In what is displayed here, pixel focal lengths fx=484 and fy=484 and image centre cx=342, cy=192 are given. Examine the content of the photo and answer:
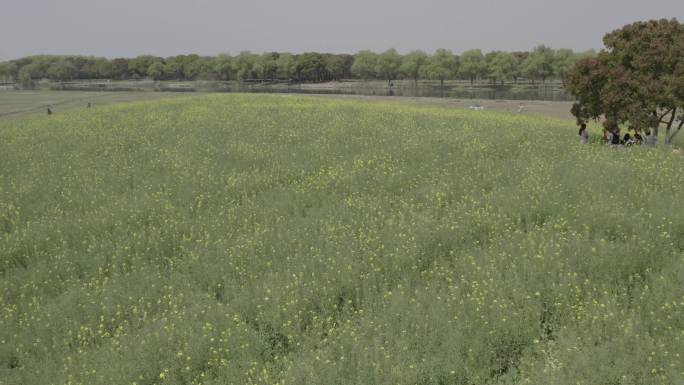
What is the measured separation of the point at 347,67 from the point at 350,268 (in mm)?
192592

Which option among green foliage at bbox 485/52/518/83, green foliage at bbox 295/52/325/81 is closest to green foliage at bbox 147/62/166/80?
green foliage at bbox 295/52/325/81

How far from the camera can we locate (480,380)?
697cm

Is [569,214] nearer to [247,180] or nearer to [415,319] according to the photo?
[415,319]

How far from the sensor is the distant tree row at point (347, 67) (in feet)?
441

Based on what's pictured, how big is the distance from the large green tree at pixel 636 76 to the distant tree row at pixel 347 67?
107488mm

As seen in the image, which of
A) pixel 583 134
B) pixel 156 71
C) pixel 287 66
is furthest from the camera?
pixel 156 71

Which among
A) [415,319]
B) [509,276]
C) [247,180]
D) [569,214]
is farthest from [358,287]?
[247,180]

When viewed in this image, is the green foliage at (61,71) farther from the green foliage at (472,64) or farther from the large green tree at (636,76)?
the large green tree at (636,76)

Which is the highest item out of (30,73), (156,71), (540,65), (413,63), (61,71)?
(61,71)

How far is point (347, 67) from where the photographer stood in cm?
19538

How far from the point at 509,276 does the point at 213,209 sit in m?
9.07

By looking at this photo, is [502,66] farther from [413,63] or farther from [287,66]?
[287,66]

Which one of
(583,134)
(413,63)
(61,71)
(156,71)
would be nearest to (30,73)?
(61,71)

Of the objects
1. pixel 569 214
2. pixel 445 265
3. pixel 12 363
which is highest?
pixel 569 214
